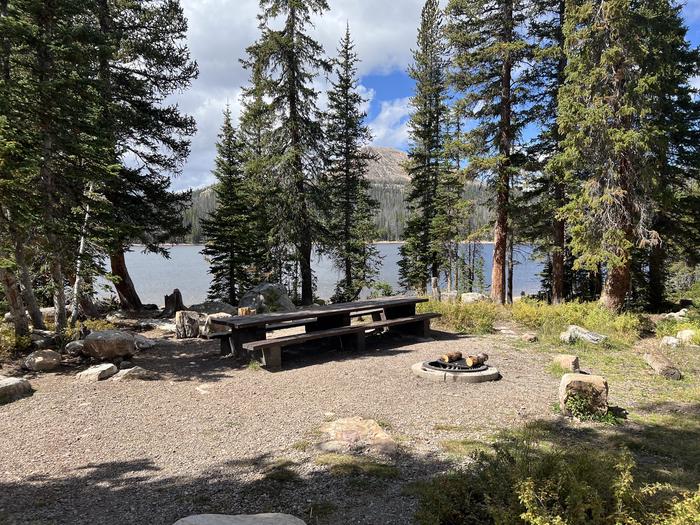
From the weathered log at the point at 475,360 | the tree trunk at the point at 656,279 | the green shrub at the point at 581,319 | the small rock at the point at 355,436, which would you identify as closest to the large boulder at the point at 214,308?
the weathered log at the point at 475,360

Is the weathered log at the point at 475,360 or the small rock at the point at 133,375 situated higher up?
the small rock at the point at 133,375

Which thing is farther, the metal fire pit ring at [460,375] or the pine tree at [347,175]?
the pine tree at [347,175]

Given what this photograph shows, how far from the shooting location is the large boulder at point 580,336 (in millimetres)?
8812

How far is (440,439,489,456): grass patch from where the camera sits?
158 inches

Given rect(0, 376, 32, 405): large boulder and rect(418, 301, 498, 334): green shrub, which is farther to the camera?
rect(418, 301, 498, 334): green shrub

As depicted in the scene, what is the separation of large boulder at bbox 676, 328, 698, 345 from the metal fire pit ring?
5.06 metres

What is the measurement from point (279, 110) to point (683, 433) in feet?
47.3

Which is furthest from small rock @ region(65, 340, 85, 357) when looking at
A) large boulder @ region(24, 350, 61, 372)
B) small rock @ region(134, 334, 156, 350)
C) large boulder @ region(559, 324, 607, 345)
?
large boulder @ region(559, 324, 607, 345)

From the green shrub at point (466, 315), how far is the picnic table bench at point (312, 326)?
116cm

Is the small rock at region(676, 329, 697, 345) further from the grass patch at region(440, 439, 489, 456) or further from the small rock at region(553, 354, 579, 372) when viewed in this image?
the grass patch at region(440, 439, 489, 456)

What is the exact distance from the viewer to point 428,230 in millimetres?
21406

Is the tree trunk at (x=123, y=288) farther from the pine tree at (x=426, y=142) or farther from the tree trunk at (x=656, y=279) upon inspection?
the tree trunk at (x=656, y=279)

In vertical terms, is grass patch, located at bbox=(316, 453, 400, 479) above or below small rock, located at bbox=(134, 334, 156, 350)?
below

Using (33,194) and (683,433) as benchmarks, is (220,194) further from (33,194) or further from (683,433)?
(683,433)
